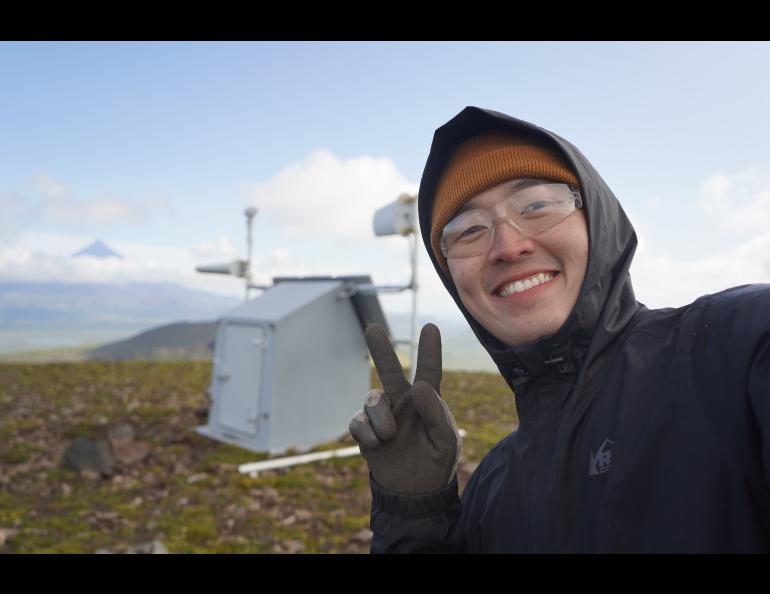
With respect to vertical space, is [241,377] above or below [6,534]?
above

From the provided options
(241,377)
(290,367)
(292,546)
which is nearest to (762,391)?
(292,546)

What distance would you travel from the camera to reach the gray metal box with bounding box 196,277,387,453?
7.30 metres

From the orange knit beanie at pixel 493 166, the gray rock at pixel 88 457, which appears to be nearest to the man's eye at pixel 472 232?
the orange knit beanie at pixel 493 166

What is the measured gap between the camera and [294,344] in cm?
743

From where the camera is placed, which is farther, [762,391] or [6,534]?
[6,534]

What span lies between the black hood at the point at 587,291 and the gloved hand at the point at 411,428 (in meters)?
0.23

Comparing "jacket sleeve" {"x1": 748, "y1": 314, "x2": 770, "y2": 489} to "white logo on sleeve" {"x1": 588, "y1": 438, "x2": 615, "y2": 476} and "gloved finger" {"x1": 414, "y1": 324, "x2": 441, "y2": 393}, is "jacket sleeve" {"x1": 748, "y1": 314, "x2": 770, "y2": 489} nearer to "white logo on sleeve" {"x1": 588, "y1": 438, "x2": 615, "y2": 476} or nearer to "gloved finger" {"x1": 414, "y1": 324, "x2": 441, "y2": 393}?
"white logo on sleeve" {"x1": 588, "y1": 438, "x2": 615, "y2": 476}

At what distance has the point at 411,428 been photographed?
1792 millimetres

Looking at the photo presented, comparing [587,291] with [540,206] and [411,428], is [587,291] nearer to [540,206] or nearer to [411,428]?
[540,206]

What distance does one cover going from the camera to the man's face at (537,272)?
1549 millimetres

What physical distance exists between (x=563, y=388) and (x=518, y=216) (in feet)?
1.78

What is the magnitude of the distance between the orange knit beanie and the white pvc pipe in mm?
5767

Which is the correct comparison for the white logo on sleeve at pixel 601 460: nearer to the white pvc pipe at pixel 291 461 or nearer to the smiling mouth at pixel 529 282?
the smiling mouth at pixel 529 282
